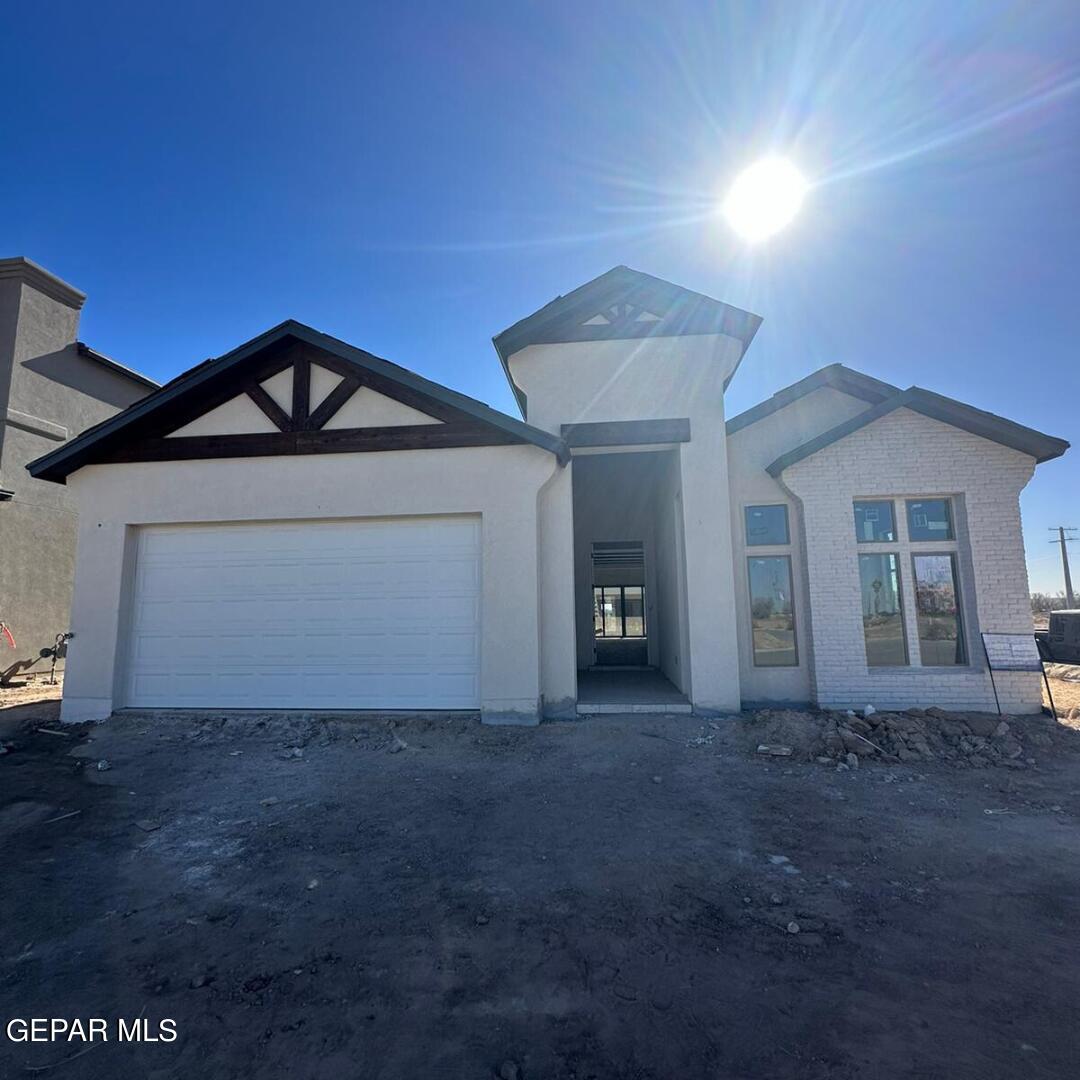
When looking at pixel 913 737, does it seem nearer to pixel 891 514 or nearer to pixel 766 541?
pixel 766 541

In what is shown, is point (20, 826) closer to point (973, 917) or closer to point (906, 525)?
point (973, 917)

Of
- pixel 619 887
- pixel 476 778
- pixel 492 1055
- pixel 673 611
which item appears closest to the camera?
pixel 492 1055

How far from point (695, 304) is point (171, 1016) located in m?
9.60

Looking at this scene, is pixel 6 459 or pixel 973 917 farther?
pixel 6 459

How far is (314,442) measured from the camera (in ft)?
27.5

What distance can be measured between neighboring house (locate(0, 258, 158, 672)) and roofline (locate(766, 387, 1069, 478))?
16.4m

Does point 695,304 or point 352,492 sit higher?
point 695,304

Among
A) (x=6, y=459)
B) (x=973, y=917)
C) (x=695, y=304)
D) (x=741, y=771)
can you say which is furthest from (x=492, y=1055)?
(x=6, y=459)

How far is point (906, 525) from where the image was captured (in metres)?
8.65

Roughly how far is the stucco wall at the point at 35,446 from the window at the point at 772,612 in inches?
631

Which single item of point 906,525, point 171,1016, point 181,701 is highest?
point 906,525

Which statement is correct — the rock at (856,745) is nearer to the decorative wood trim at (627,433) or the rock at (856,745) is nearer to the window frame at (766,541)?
the window frame at (766,541)

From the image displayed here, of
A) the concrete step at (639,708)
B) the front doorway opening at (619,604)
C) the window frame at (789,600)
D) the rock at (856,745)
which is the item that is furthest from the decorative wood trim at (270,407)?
the rock at (856,745)

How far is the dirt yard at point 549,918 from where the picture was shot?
240cm
